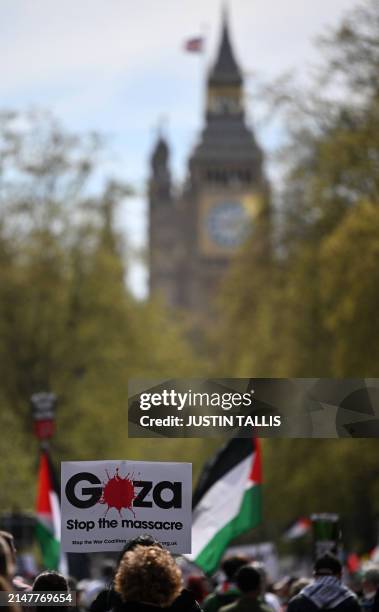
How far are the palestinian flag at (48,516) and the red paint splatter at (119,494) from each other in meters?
8.95

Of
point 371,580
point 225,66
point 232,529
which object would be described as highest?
point 225,66

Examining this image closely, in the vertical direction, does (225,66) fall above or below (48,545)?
above

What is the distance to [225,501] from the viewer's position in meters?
18.7

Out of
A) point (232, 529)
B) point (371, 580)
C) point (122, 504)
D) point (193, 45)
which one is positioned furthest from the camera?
point (193, 45)

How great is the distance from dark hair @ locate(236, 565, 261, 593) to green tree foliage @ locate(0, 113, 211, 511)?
1270 inches

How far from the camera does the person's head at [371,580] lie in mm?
15852

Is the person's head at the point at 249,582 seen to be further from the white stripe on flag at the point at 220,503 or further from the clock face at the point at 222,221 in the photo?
the clock face at the point at 222,221

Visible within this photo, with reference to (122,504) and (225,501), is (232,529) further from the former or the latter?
(122,504)

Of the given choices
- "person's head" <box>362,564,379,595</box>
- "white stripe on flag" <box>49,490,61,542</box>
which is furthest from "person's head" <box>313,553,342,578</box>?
"white stripe on flag" <box>49,490,61,542</box>

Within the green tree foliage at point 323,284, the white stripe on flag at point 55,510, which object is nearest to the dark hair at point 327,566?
the white stripe on flag at point 55,510

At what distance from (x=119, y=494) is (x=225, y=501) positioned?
4.57 metres

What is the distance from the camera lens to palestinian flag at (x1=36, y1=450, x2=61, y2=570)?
2336cm

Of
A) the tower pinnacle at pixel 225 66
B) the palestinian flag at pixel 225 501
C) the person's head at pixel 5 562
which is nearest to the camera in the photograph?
the person's head at pixel 5 562

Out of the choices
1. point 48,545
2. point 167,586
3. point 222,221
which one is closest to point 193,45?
point 222,221
